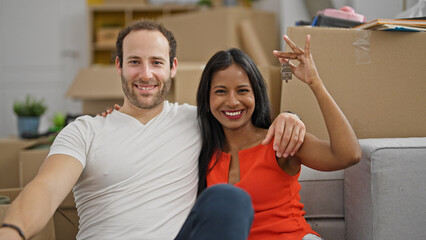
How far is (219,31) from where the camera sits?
298 centimetres

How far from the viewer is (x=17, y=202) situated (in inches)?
32.4

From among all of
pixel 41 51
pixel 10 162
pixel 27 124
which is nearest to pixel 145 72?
pixel 10 162

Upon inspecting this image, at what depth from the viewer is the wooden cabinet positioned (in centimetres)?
423

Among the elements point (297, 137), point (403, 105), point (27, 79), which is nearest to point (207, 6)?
point (27, 79)

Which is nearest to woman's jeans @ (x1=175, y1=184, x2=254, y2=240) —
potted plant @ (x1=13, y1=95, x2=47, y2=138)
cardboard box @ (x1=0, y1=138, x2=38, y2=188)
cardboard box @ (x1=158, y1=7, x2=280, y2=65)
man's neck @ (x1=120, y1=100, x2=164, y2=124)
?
man's neck @ (x1=120, y1=100, x2=164, y2=124)

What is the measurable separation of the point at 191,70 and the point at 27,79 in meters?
3.49

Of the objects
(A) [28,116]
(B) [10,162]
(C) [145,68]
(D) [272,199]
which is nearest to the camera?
(D) [272,199]

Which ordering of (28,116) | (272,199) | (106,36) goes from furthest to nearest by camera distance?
1. (106,36)
2. (28,116)
3. (272,199)

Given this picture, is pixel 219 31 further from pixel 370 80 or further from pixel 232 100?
pixel 232 100

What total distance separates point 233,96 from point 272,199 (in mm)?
312

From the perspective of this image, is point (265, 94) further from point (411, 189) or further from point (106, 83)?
point (106, 83)

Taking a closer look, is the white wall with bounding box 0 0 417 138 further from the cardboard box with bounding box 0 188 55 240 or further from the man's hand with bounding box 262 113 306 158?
the man's hand with bounding box 262 113 306 158

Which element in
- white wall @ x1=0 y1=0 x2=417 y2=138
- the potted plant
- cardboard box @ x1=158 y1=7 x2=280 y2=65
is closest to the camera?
the potted plant

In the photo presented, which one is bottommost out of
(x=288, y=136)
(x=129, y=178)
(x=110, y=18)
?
(x=129, y=178)
